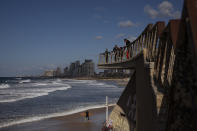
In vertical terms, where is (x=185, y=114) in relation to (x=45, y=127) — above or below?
above

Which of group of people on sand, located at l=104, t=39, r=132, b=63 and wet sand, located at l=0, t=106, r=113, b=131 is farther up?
group of people on sand, located at l=104, t=39, r=132, b=63

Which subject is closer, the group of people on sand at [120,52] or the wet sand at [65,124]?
the group of people on sand at [120,52]

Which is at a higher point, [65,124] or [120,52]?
[120,52]

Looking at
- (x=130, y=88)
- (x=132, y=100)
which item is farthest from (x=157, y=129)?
(x=130, y=88)

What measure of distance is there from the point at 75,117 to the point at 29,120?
393cm

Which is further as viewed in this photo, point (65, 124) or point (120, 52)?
point (65, 124)

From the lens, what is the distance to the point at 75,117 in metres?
19.1

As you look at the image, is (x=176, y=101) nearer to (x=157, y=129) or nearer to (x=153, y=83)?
(x=157, y=129)

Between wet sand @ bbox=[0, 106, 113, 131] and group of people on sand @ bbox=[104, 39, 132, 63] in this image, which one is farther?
wet sand @ bbox=[0, 106, 113, 131]

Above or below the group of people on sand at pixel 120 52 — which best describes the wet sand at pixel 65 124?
below

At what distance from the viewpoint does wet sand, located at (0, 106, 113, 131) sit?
15289 mm

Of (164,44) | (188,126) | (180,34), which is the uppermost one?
(164,44)

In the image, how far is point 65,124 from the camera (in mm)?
16812

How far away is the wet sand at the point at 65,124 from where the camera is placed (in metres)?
15.3
